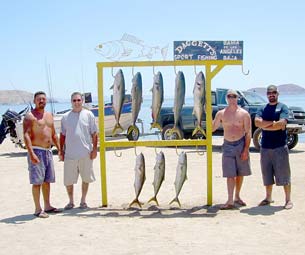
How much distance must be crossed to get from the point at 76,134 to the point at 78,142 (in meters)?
0.13

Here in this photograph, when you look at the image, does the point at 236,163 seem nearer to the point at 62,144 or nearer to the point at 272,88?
the point at 272,88

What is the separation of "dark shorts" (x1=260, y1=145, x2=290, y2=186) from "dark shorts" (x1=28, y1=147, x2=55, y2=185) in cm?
330

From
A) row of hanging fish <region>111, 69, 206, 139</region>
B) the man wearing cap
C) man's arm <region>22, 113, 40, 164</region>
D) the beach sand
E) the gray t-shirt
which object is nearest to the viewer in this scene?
the beach sand

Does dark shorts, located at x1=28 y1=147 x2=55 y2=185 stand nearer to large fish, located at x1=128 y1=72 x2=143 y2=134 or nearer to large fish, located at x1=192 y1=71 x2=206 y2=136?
large fish, located at x1=128 y1=72 x2=143 y2=134

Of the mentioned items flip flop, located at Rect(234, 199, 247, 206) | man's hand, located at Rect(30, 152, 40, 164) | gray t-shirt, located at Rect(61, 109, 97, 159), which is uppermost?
gray t-shirt, located at Rect(61, 109, 97, 159)

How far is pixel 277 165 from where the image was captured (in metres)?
7.79

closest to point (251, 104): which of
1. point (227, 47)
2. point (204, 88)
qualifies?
point (227, 47)

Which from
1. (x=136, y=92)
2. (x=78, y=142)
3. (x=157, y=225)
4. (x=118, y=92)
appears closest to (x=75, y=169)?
(x=78, y=142)

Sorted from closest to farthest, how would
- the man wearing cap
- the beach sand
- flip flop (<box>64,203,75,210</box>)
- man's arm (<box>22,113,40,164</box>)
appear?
the beach sand → man's arm (<box>22,113,40,164</box>) → the man wearing cap → flip flop (<box>64,203,75,210</box>)

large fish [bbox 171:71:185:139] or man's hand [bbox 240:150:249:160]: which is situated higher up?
large fish [bbox 171:71:185:139]

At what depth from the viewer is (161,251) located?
5.77 metres

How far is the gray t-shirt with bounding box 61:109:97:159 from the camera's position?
25.6 ft

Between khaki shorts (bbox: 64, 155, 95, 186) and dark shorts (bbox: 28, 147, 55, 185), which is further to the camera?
khaki shorts (bbox: 64, 155, 95, 186)

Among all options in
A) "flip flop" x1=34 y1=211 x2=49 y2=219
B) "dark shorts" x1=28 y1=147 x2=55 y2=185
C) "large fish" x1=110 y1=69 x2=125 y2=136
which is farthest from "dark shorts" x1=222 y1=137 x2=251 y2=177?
"flip flop" x1=34 y1=211 x2=49 y2=219
